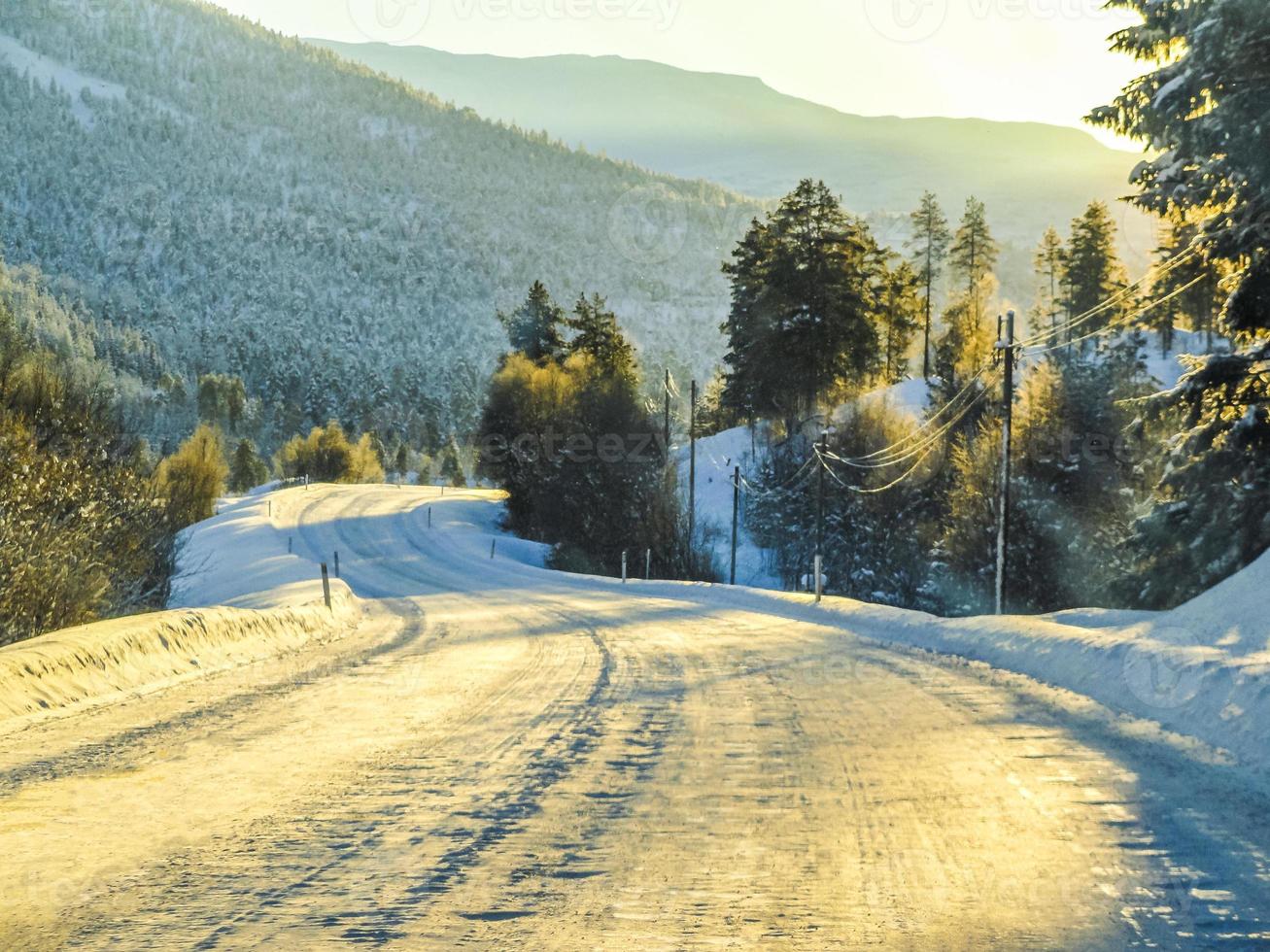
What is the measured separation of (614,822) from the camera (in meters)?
5.82

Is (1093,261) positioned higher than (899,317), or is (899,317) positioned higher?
(1093,261)

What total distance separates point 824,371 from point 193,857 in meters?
56.1

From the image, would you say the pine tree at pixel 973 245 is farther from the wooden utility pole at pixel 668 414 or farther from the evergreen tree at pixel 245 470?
the evergreen tree at pixel 245 470

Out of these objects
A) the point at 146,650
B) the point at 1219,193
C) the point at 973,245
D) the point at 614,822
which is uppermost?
the point at 973,245

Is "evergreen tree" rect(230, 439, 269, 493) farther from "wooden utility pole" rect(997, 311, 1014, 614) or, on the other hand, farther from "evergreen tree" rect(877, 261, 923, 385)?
"wooden utility pole" rect(997, 311, 1014, 614)

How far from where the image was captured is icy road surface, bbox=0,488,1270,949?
431 cm

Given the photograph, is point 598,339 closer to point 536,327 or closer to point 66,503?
point 536,327

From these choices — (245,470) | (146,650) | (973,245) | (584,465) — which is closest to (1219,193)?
(146,650)

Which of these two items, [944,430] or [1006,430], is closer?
[1006,430]

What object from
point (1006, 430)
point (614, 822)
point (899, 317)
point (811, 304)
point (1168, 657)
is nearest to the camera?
point (614, 822)

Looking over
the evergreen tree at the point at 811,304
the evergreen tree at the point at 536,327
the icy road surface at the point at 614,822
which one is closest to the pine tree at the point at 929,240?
the evergreen tree at the point at 536,327

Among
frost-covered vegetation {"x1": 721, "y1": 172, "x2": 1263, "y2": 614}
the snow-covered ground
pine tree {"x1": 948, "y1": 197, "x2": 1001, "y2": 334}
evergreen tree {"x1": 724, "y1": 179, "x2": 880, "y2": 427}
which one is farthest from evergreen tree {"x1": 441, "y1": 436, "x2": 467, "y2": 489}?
evergreen tree {"x1": 724, "y1": 179, "x2": 880, "y2": 427}

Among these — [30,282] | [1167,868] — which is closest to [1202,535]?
[1167,868]

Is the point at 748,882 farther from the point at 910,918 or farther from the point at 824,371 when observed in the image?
the point at 824,371
